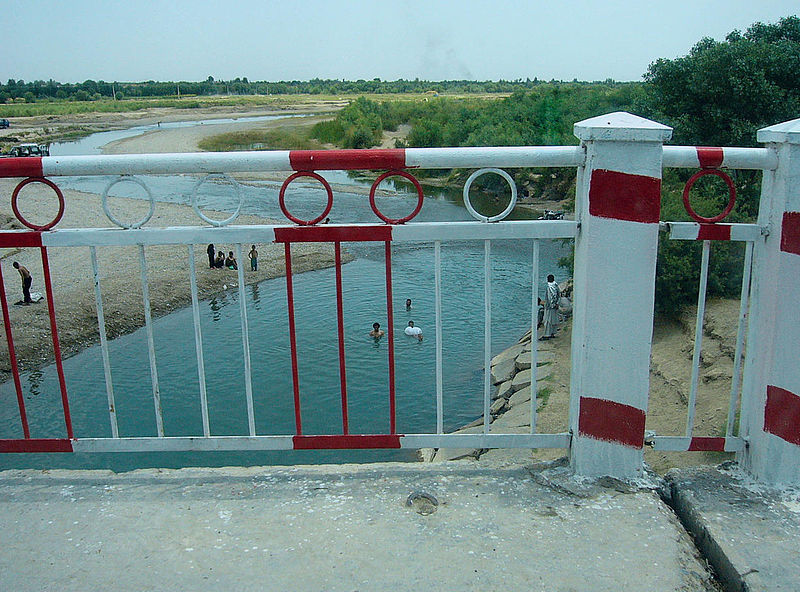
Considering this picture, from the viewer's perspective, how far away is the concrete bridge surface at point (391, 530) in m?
2.38

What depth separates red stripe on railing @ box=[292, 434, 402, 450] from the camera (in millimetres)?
3021

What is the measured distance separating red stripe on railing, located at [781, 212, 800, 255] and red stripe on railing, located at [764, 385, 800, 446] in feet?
1.89

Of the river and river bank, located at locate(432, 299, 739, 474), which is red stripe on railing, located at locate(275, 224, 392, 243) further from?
the river

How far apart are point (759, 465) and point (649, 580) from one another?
3.12 ft

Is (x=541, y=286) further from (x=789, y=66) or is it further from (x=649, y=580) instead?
(x=649, y=580)

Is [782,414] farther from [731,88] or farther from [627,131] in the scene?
[731,88]

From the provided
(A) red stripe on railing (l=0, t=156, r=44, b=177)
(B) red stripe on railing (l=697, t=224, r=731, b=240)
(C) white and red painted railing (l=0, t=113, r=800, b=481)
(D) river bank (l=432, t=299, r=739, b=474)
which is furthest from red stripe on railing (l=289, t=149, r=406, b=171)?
(D) river bank (l=432, t=299, r=739, b=474)

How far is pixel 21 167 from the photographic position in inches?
112

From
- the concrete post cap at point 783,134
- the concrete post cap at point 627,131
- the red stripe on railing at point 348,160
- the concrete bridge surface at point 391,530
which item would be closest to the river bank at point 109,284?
the concrete bridge surface at point 391,530

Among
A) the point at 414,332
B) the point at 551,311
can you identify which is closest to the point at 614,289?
the point at 551,311

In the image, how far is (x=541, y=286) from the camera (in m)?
18.5

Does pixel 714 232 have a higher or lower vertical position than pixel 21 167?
lower

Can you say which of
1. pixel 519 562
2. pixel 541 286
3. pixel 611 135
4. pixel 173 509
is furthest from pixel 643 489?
pixel 541 286

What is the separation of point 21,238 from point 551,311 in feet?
39.9
